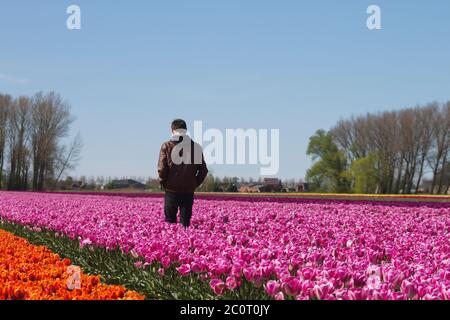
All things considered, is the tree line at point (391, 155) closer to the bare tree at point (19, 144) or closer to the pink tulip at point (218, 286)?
the bare tree at point (19, 144)

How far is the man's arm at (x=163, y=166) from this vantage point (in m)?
9.63

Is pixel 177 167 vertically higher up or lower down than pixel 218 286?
higher up

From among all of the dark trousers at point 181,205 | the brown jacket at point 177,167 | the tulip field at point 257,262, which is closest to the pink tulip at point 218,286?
the tulip field at point 257,262

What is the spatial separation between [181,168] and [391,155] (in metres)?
57.9

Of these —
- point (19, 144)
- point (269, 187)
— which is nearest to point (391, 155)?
point (269, 187)

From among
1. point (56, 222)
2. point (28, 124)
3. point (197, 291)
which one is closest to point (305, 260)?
point (197, 291)

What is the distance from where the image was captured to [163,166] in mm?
9648

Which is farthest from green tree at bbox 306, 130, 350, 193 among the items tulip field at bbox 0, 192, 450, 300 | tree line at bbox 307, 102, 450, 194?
tulip field at bbox 0, 192, 450, 300

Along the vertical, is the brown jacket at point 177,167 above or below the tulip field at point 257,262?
above

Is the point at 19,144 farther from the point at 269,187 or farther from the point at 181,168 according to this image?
the point at 181,168

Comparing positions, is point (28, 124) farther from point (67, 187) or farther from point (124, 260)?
point (124, 260)

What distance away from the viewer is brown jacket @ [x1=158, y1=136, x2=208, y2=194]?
964 cm

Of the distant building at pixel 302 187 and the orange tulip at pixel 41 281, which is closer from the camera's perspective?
the orange tulip at pixel 41 281

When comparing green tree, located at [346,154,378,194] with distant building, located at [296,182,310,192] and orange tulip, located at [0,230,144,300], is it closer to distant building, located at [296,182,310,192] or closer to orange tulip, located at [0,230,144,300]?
distant building, located at [296,182,310,192]
